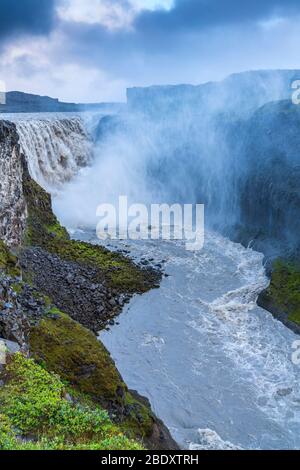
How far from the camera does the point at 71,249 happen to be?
28469 millimetres

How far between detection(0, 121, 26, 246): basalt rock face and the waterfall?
10779 mm

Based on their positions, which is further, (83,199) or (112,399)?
(83,199)

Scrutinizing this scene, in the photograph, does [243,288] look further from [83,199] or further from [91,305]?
[83,199]

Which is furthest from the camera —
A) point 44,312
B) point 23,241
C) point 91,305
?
point 23,241

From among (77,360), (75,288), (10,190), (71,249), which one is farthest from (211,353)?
(10,190)

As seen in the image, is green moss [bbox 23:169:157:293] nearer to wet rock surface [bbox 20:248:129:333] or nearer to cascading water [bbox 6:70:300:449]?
wet rock surface [bbox 20:248:129:333]

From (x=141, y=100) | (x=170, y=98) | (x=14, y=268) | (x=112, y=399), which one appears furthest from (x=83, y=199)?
(x=141, y=100)

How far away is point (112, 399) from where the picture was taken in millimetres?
13891

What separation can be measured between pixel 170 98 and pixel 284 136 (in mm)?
48387

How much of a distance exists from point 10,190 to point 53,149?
20.8 metres

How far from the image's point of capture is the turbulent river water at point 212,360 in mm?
15875

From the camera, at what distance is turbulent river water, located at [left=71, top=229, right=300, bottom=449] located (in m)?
15.9

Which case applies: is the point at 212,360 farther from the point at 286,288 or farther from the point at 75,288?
the point at 75,288
